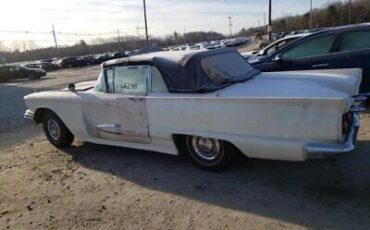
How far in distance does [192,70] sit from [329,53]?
3.97 m

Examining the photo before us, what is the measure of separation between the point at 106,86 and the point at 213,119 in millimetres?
1981

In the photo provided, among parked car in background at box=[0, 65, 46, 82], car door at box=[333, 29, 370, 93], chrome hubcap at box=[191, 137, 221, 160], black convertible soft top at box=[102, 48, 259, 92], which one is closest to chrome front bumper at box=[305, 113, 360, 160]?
chrome hubcap at box=[191, 137, 221, 160]

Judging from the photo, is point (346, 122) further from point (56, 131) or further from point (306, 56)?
point (56, 131)

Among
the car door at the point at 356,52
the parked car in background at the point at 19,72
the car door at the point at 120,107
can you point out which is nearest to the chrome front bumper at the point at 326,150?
the car door at the point at 120,107

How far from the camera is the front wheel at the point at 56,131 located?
689cm

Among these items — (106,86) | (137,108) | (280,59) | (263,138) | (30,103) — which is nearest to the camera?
(263,138)

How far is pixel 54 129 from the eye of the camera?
23.2 feet

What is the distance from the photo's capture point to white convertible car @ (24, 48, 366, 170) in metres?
4.25

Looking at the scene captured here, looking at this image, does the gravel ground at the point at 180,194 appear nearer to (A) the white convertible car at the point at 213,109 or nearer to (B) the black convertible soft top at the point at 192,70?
(A) the white convertible car at the point at 213,109

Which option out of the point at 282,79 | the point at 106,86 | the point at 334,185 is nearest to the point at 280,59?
the point at 282,79

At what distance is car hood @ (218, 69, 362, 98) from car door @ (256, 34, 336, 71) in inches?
92.6

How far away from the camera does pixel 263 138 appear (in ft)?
14.8

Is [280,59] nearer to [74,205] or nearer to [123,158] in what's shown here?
[123,158]

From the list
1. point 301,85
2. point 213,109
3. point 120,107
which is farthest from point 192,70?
point 301,85
